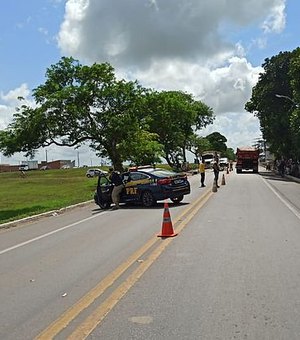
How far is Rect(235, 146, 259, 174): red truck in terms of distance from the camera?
60194 mm

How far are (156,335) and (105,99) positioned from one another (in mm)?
33585

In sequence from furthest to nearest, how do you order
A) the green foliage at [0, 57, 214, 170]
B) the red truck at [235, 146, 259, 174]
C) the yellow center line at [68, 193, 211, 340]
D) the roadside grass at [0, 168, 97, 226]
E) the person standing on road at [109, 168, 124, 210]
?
the red truck at [235, 146, 259, 174], the green foliage at [0, 57, 214, 170], the roadside grass at [0, 168, 97, 226], the person standing on road at [109, 168, 124, 210], the yellow center line at [68, 193, 211, 340]

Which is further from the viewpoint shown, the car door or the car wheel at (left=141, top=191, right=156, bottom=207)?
the car door

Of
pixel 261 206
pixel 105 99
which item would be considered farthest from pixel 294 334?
pixel 105 99

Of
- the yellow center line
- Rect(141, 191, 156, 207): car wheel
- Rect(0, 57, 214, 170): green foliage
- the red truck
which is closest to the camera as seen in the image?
the yellow center line

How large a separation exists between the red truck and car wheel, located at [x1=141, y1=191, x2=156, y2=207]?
4091 cm

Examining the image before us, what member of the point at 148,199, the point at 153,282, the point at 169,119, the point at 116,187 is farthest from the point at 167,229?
the point at 169,119

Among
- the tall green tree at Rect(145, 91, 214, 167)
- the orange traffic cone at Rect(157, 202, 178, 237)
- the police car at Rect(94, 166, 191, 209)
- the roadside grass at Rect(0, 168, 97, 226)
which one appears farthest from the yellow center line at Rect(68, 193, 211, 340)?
the tall green tree at Rect(145, 91, 214, 167)

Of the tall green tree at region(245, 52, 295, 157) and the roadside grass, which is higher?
the tall green tree at region(245, 52, 295, 157)

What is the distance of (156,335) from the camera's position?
16.9ft

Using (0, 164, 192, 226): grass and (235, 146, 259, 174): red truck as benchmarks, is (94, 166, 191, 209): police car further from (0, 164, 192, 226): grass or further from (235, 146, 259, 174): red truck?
(235, 146, 259, 174): red truck

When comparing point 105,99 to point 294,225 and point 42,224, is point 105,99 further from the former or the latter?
point 294,225

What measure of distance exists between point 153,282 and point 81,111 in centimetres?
2984

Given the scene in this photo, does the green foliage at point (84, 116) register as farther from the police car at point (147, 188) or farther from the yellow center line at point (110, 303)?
the yellow center line at point (110, 303)
